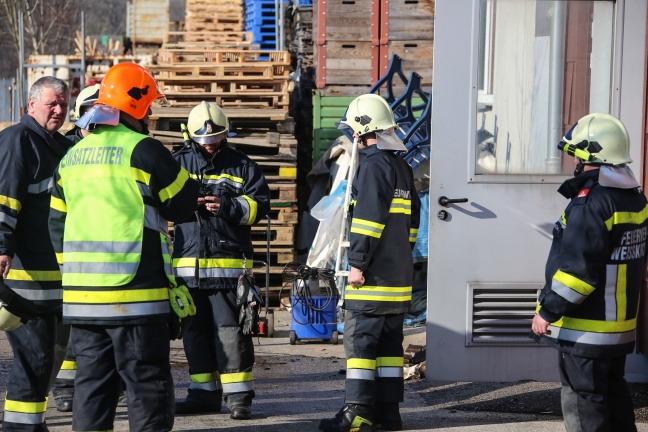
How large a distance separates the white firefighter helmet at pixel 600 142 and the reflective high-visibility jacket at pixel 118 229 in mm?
1947

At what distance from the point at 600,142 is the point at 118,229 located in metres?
2.34

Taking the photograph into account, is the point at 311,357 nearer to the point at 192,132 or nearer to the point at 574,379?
the point at 192,132

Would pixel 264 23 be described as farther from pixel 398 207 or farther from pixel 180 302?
pixel 180 302

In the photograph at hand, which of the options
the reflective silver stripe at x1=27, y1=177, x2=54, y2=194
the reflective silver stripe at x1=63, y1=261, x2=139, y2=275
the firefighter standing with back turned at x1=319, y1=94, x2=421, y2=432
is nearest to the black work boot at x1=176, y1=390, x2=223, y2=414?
the firefighter standing with back turned at x1=319, y1=94, x2=421, y2=432

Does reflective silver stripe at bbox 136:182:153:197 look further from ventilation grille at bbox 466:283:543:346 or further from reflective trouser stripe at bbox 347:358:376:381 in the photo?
ventilation grille at bbox 466:283:543:346

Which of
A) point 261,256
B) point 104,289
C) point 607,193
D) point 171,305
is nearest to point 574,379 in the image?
point 607,193

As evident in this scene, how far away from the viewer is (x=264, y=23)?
61.9ft

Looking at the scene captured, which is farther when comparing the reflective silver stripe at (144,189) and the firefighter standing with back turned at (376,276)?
the firefighter standing with back turned at (376,276)

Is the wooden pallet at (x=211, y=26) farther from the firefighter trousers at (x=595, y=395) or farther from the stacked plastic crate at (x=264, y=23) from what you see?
the firefighter trousers at (x=595, y=395)

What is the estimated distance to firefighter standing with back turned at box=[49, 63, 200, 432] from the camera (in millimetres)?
4605

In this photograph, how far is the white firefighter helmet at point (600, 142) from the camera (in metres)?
Result: 4.92

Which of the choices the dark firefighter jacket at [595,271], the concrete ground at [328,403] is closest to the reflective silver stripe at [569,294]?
the dark firefighter jacket at [595,271]

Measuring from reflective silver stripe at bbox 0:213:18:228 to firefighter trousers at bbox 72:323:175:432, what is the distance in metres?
1.07

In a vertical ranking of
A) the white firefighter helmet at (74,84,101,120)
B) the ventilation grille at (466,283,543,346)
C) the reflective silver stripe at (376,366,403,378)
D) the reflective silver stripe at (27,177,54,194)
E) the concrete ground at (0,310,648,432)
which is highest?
the white firefighter helmet at (74,84,101,120)
